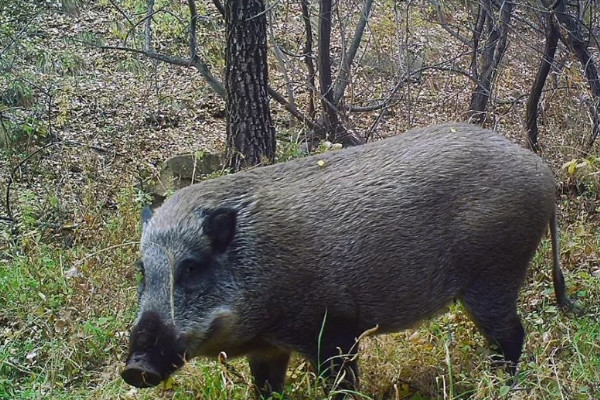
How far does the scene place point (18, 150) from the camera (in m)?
9.42

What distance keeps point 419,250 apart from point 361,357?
73 centimetres

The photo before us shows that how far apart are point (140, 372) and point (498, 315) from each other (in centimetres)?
196

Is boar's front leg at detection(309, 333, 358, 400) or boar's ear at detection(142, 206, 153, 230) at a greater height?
boar's ear at detection(142, 206, 153, 230)

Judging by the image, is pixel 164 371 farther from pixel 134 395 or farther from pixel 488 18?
pixel 488 18

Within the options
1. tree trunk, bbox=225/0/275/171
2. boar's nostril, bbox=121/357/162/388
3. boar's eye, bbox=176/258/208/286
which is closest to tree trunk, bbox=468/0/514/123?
tree trunk, bbox=225/0/275/171

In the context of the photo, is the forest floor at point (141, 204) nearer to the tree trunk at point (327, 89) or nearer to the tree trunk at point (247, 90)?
the tree trunk at point (327, 89)

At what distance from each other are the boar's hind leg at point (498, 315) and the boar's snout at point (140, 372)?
1.76m

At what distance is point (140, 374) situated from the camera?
146 inches

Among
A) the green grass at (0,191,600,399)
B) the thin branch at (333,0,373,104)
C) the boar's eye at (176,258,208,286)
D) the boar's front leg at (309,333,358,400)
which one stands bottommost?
the green grass at (0,191,600,399)

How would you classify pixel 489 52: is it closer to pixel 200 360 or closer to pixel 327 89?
pixel 327 89

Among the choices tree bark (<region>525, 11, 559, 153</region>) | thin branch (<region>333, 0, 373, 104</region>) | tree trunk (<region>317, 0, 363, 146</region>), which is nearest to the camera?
tree bark (<region>525, 11, 559, 153</region>)

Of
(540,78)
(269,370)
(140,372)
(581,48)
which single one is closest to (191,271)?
(140,372)

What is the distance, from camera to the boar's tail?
16.1 ft

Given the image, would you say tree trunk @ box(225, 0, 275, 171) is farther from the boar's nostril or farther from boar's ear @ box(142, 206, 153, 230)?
the boar's nostril
